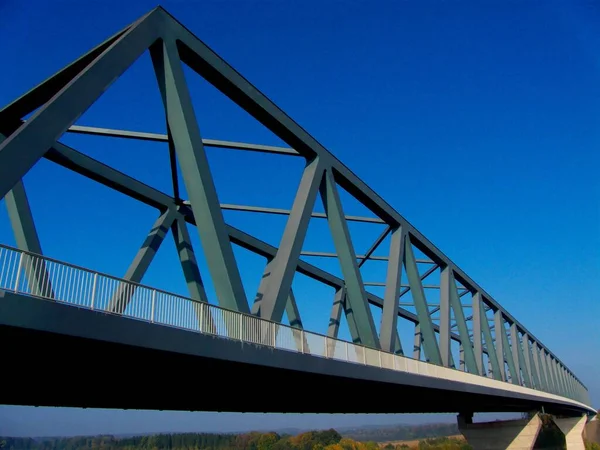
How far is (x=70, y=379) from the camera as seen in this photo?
13.4m

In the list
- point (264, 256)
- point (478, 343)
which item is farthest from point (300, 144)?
point (478, 343)

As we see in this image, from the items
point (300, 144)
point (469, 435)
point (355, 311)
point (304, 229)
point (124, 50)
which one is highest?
point (300, 144)

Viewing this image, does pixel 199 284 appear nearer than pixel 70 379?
No

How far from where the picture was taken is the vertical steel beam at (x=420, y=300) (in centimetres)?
2994

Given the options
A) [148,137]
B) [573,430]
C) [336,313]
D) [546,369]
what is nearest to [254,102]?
[148,137]

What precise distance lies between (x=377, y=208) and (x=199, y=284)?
10240 millimetres

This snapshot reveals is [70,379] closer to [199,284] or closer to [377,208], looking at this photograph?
[199,284]

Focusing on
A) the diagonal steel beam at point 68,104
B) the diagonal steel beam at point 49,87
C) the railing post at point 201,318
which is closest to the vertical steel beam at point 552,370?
the railing post at point 201,318

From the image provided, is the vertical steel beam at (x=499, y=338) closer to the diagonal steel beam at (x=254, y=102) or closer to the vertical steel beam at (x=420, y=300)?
the vertical steel beam at (x=420, y=300)

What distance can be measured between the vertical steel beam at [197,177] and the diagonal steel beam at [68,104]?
0.96 metres

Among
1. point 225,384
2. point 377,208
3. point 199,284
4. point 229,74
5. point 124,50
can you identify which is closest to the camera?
point 124,50

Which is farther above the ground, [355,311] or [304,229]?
[304,229]

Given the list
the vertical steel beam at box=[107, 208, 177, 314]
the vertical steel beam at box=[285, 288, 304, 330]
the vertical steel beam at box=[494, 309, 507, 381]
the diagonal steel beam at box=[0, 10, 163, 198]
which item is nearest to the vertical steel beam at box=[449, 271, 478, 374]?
the vertical steel beam at box=[285, 288, 304, 330]

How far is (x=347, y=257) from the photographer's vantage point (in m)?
22.1
